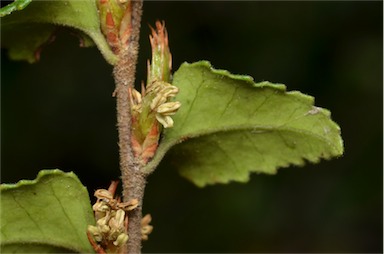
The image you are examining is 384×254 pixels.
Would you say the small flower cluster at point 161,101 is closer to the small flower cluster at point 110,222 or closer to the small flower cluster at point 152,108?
the small flower cluster at point 152,108

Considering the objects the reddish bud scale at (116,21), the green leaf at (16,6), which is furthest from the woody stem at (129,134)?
the green leaf at (16,6)

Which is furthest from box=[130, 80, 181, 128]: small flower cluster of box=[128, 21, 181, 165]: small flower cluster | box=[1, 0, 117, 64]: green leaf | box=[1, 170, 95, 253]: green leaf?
box=[1, 170, 95, 253]: green leaf

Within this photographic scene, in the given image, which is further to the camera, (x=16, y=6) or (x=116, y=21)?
(x=116, y=21)

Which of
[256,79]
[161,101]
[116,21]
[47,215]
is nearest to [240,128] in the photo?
[161,101]

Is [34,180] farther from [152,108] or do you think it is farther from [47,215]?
[152,108]

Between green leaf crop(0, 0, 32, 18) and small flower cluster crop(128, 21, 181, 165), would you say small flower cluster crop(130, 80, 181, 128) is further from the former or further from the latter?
green leaf crop(0, 0, 32, 18)

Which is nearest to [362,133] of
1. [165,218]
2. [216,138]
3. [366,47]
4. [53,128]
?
[366,47]
